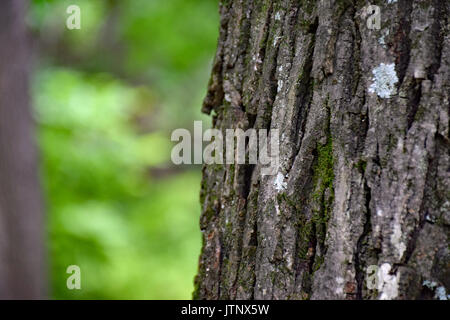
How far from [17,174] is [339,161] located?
4.72 meters

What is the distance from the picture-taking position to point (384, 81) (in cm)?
148

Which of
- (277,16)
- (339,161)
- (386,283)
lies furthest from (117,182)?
(386,283)

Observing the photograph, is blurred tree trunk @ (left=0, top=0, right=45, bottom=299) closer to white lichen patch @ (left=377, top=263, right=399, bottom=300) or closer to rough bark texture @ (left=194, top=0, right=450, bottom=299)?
rough bark texture @ (left=194, top=0, right=450, bottom=299)

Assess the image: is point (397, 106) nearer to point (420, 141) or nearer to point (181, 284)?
point (420, 141)

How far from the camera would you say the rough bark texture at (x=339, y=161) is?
1407 millimetres

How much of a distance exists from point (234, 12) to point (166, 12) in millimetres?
5918

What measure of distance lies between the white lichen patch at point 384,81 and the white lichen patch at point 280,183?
1.31 feet

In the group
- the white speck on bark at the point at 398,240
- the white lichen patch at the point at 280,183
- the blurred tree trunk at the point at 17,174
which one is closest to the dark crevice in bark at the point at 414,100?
the white speck on bark at the point at 398,240

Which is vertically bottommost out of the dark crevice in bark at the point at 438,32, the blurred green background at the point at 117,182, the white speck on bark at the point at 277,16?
the blurred green background at the point at 117,182

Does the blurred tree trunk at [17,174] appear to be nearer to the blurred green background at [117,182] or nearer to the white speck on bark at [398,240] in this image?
the blurred green background at [117,182]

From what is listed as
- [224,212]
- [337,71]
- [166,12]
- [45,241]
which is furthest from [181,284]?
[337,71]

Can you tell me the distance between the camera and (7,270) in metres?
5.41

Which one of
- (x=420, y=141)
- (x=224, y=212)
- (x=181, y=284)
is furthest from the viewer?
(x=181, y=284)

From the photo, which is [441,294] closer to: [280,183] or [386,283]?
[386,283]
